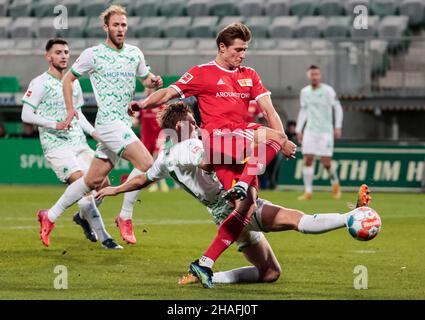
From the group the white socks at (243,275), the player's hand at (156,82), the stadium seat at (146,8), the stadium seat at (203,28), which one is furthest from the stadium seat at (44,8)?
the white socks at (243,275)

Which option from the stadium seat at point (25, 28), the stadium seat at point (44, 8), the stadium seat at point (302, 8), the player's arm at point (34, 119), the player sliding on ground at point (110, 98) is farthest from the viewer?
the stadium seat at point (44, 8)

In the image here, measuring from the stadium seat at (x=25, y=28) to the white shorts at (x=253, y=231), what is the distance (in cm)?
1905

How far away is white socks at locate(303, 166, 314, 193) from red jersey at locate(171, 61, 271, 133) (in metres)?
10.6

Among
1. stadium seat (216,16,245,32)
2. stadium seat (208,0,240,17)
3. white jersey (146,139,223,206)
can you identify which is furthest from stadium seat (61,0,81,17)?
white jersey (146,139,223,206)

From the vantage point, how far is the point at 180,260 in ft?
34.7

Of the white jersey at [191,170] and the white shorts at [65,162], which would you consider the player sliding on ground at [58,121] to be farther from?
the white jersey at [191,170]

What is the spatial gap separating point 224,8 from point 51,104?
580 inches

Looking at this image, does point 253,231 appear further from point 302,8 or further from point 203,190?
point 302,8

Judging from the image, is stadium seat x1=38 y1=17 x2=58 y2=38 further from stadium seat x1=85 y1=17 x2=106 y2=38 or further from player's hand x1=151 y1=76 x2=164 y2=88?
player's hand x1=151 y1=76 x2=164 y2=88

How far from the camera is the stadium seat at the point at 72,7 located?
2759 centimetres

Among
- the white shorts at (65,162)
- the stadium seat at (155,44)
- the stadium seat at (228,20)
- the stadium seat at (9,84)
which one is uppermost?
the stadium seat at (228,20)

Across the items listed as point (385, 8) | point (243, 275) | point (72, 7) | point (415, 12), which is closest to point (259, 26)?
point (385, 8)

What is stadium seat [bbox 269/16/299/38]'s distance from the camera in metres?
25.3

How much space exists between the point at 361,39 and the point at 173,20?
587 cm
